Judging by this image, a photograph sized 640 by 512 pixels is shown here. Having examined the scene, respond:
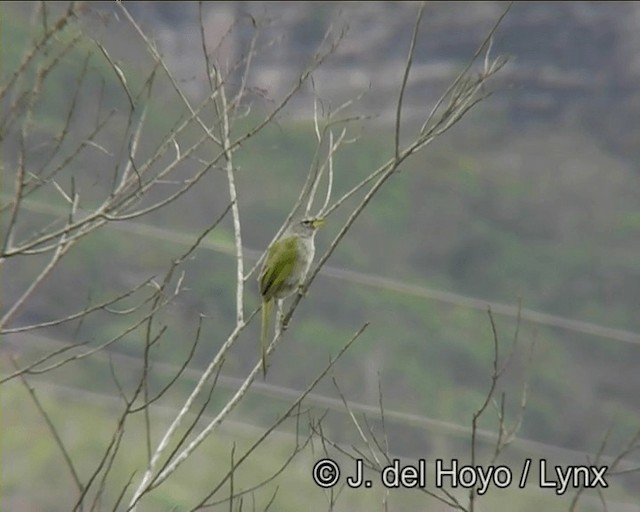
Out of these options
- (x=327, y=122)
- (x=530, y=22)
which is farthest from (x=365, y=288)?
(x=327, y=122)

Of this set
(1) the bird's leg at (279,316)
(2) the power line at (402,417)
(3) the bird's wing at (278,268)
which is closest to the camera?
(1) the bird's leg at (279,316)

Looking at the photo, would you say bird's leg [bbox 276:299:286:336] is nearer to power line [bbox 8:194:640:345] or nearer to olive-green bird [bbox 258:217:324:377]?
olive-green bird [bbox 258:217:324:377]

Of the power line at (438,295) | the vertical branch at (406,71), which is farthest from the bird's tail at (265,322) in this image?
the power line at (438,295)

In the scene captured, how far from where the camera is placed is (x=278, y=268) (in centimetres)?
665

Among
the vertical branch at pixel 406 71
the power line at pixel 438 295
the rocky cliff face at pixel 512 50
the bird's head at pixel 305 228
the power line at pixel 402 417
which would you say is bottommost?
the vertical branch at pixel 406 71

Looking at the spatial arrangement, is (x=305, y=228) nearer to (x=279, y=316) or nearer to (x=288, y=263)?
(x=288, y=263)

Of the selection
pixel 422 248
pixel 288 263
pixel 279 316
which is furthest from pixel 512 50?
pixel 279 316

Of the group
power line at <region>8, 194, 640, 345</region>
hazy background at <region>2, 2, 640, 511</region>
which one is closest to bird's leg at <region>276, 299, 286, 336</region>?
hazy background at <region>2, 2, 640, 511</region>

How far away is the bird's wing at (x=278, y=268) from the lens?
6.61m

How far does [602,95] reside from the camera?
50.8 ft

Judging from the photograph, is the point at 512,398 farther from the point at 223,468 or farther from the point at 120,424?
the point at 120,424

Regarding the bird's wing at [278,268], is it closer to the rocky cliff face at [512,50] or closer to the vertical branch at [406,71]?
the vertical branch at [406,71]

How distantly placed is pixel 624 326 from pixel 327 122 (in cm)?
843

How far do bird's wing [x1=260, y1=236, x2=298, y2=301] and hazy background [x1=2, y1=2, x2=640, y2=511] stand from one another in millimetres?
2211
